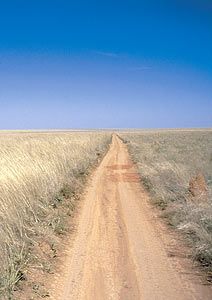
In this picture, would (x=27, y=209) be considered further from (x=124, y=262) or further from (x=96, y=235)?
(x=124, y=262)

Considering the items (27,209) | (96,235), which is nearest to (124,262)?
(96,235)

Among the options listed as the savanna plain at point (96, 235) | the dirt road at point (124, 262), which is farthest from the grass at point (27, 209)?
the dirt road at point (124, 262)

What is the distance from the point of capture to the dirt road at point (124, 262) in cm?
591

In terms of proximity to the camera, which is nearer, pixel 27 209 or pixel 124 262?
pixel 124 262

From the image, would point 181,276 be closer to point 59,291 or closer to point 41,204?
point 59,291

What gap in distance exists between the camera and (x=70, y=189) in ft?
44.5

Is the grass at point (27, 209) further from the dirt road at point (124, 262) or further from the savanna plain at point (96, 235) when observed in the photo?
the dirt road at point (124, 262)

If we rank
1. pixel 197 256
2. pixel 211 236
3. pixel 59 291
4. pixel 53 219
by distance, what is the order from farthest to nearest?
pixel 53 219 < pixel 211 236 < pixel 197 256 < pixel 59 291

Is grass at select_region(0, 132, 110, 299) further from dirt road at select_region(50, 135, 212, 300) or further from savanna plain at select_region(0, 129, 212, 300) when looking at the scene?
dirt road at select_region(50, 135, 212, 300)

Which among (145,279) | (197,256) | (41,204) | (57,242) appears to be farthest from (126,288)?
(41,204)

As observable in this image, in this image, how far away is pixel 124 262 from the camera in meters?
7.11

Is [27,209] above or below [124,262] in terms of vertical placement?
above

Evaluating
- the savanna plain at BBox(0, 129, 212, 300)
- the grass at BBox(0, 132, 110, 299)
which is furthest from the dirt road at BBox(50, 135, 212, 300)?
the grass at BBox(0, 132, 110, 299)

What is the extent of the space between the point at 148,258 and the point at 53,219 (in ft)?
9.10
